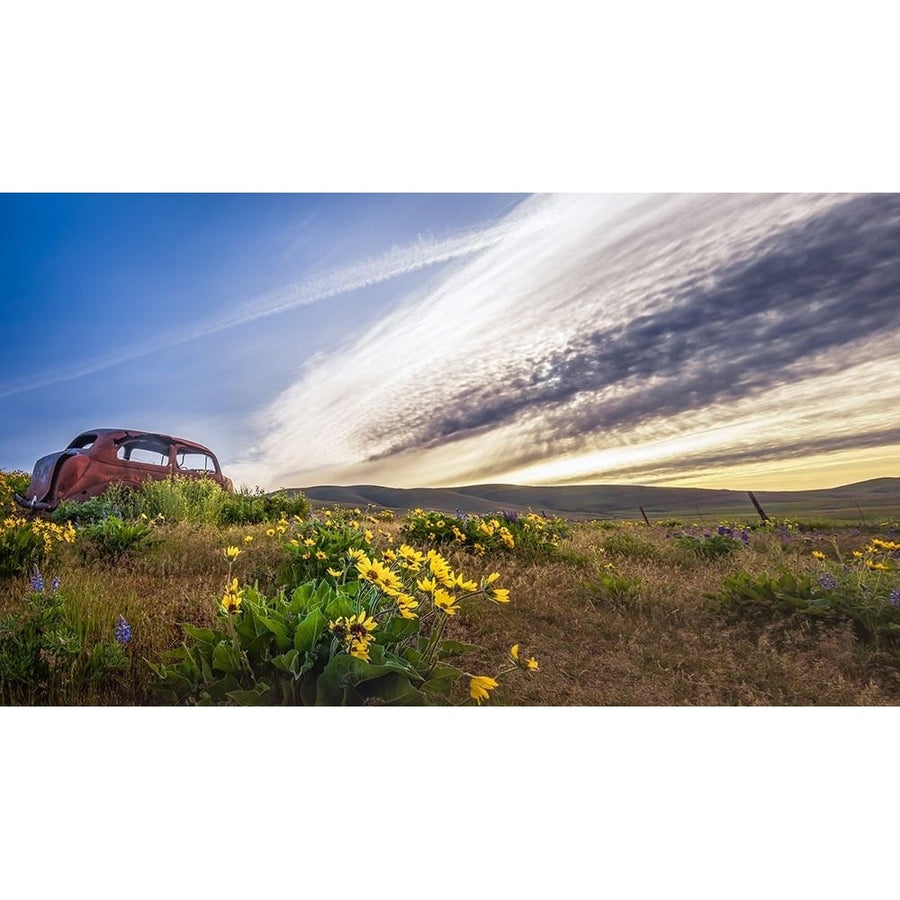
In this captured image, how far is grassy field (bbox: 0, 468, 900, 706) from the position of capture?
261 centimetres

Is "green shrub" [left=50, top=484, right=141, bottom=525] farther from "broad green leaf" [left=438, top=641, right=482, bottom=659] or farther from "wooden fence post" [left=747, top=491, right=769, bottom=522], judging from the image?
"wooden fence post" [left=747, top=491, right=769, bottom=522]

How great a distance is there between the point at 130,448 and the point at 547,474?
2.73m

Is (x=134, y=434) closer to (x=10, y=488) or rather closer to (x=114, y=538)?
(x=114, y=538)

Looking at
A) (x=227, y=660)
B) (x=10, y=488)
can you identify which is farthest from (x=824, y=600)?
(x=10, y=488)

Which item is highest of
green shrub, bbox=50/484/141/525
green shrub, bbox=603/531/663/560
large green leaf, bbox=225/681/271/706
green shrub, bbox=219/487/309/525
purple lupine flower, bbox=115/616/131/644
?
green shrub, bbox=50/484/141/525

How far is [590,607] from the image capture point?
127 inches

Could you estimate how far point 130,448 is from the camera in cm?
383

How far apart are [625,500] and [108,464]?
3.37 metres

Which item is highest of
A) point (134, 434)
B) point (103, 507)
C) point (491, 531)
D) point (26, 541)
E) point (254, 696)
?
point (134, 434)

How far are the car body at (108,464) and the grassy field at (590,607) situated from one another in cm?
40

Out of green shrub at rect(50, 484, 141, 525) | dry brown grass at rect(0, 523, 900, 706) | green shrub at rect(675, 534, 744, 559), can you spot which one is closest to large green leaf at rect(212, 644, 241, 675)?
dry brown grass at rect(0, 523, 900, 706)

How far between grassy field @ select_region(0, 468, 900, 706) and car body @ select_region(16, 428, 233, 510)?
40cm

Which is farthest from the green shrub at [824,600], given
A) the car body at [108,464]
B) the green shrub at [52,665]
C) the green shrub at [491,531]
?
the car body at [108,464]
